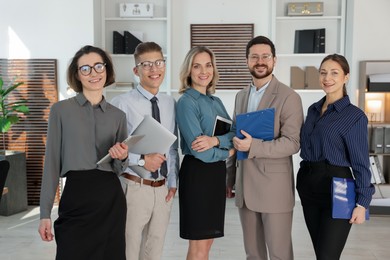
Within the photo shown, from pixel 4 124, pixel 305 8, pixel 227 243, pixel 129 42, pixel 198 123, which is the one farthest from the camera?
pixel 129 42

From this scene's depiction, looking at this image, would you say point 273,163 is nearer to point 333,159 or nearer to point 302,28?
point 333,159

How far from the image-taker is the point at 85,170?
201 centimetres

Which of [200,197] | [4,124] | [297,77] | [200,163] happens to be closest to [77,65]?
[200,163]

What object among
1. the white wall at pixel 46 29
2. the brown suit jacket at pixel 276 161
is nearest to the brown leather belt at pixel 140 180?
the brown suit jacket at pixel 276 161

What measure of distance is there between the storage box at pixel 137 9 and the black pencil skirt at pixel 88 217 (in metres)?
4.17

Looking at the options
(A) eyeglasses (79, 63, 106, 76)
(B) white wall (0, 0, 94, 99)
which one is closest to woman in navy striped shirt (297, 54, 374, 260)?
(A) eyeglasses (79, 63, 106, 76)

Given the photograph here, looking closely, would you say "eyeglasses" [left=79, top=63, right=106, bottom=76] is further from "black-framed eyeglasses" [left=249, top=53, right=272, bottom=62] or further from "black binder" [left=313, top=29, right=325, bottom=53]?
"black binder" [left=313, top=29, right=325, bottom=53]

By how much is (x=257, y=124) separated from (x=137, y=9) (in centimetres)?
402

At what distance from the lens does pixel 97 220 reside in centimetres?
201

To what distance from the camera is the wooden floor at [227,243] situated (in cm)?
379

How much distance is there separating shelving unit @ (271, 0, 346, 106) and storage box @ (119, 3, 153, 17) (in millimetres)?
1761

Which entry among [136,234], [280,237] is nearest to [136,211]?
[136,234]

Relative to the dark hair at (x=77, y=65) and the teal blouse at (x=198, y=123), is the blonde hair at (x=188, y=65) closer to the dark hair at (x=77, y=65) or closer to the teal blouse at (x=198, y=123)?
the teal blouse at (x=198, y=123)

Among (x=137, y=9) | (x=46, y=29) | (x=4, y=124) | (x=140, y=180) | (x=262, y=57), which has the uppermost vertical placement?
(x=137, y=9)
